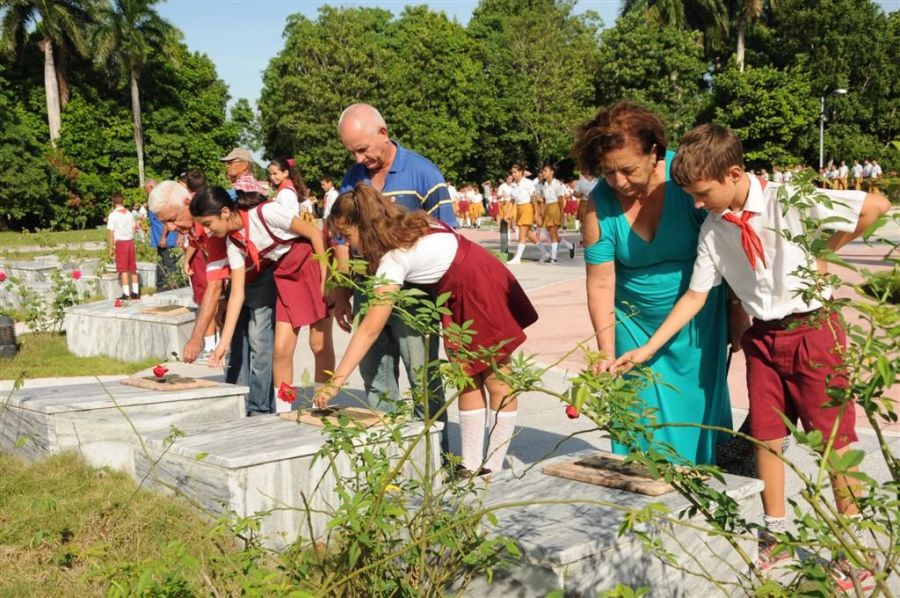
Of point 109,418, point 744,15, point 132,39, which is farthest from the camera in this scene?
point 132,39

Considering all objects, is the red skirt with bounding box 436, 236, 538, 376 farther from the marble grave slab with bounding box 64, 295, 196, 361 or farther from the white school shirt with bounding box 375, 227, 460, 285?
the marble grave slab with bounding box 64, 295, 196, 361

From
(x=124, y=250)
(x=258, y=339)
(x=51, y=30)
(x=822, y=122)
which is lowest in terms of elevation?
(x=258, y=339)

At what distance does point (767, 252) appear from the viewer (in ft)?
12.0

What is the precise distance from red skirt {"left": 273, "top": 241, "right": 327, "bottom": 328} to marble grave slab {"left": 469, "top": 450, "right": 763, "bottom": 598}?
2.78 metres

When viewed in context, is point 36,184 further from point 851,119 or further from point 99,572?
point 99,572

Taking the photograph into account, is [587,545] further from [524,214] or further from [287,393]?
[524,214]

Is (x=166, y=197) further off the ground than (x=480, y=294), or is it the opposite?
(x=166, y=197)

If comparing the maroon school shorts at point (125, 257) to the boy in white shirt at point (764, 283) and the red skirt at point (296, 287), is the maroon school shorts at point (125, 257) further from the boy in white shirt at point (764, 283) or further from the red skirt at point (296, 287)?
the boy in white shirt at point (764, 283)

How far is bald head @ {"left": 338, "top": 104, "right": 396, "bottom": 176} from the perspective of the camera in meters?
5.21

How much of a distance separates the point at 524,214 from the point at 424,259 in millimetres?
14173

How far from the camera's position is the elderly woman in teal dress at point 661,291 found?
13.5 feet

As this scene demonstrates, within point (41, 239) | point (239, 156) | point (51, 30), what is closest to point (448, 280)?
point (239, 156)

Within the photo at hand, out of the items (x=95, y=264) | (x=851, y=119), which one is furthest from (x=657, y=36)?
(x=95, y=264)

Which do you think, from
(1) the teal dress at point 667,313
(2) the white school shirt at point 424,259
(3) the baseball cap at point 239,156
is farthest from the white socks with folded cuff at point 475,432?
(3) the baseball cap at point 239,156
